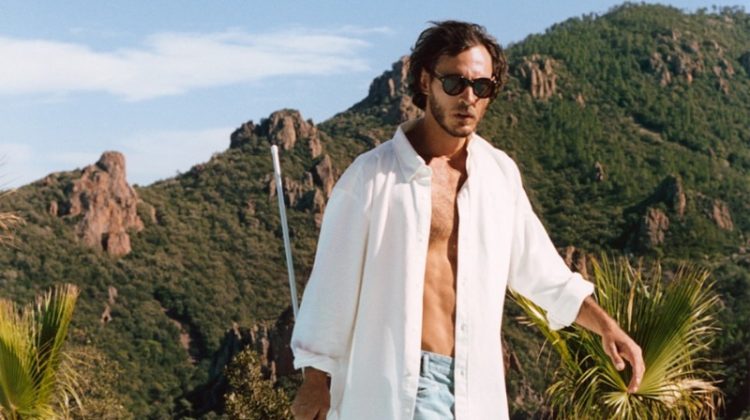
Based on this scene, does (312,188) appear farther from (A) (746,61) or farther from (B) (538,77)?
(A) (746,61)

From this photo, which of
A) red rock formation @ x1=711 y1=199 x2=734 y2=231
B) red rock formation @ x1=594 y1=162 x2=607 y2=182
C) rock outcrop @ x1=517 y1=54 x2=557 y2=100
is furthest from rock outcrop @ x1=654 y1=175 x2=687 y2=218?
rock outcrop @ x1=517 y1=54 x2=557 y2=100

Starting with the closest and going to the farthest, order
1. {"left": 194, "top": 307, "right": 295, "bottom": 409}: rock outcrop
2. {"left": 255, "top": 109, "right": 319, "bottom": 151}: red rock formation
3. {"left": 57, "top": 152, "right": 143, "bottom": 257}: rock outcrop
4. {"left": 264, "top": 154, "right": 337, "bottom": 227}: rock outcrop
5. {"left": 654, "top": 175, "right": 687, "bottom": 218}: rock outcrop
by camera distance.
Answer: {"left": 194, "top": 307, "right": 295, "bottom": 409}: rock outcrop < {"left": 654, "top": 175, "right": 687, "bottom": 218}: rock outcrop < {"left": 57, "top": 152, "right": 143, "bottom": 257}: rock outcrop < {"left": 264, "top": 154, "right": 337, "bottom": 227}: rock outcrop < {"left": 255, "top": 109, "right": 319, "bottom": 151}: red rock formation

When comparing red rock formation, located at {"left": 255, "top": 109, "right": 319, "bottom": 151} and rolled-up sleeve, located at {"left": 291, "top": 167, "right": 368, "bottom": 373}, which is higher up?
rolled-up sleeve, located at {"left": 291, "top": 167, "right": 368, "bottom": 373}

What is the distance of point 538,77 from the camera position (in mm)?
56688

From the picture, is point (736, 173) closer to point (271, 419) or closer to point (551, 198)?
point (551, 198)

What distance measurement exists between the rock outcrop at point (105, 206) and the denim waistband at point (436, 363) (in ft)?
153

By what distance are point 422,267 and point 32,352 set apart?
12.8ft

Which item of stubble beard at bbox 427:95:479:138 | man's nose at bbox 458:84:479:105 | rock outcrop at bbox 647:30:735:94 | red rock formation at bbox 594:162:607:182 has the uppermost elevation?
rock outcrop at bbox 647:30:735:94

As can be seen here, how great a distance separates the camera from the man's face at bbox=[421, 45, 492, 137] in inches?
106

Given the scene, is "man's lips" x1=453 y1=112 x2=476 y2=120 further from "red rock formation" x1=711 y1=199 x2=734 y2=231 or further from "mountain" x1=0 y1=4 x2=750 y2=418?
"red rock formation" x1=711 y1=199 x2=734 y2=231

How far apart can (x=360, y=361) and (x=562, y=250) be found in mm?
34901

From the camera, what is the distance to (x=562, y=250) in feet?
121

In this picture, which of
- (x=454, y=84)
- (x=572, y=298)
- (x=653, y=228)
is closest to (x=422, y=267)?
(x=454, y=84)

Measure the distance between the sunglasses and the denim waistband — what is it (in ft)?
1.93
